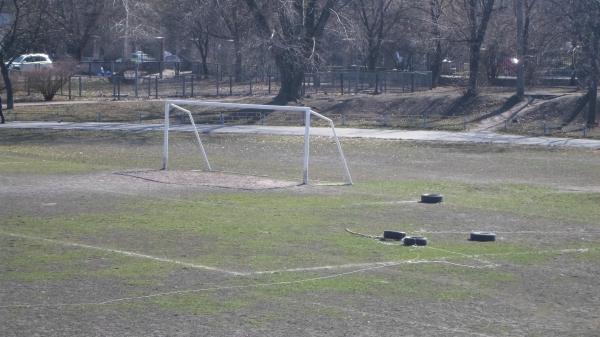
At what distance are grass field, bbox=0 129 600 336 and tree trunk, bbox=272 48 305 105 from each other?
72.2ft

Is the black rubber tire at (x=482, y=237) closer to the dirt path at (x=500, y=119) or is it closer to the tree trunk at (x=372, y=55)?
the dirt path at (x=500, y=119)

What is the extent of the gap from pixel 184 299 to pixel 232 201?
9277 millimetres

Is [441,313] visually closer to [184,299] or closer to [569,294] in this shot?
[569,294]

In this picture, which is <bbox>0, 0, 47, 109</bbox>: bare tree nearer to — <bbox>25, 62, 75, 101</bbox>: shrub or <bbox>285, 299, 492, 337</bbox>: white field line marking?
<bbox>25, 62, 75, 101</bbox>: shrub

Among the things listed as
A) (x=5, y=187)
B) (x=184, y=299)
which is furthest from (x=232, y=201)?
(x=184, y=299)

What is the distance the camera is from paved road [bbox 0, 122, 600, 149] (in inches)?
1475

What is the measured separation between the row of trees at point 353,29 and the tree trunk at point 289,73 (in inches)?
2.1

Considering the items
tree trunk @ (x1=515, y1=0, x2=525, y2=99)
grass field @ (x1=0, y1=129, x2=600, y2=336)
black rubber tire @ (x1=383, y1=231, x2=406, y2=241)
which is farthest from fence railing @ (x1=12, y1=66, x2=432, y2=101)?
black rubber tire @ (x1=383, y1=231, x2=406, y2=241)

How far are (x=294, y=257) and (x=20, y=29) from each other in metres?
40.9

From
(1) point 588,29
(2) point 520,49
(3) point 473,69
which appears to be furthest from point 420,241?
(3) point 473,69

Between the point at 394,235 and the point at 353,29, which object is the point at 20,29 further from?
the point at 394,235

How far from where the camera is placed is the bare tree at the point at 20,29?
48.8 metres

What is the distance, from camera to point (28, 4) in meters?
50.3

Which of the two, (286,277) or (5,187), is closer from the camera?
(286,277)
